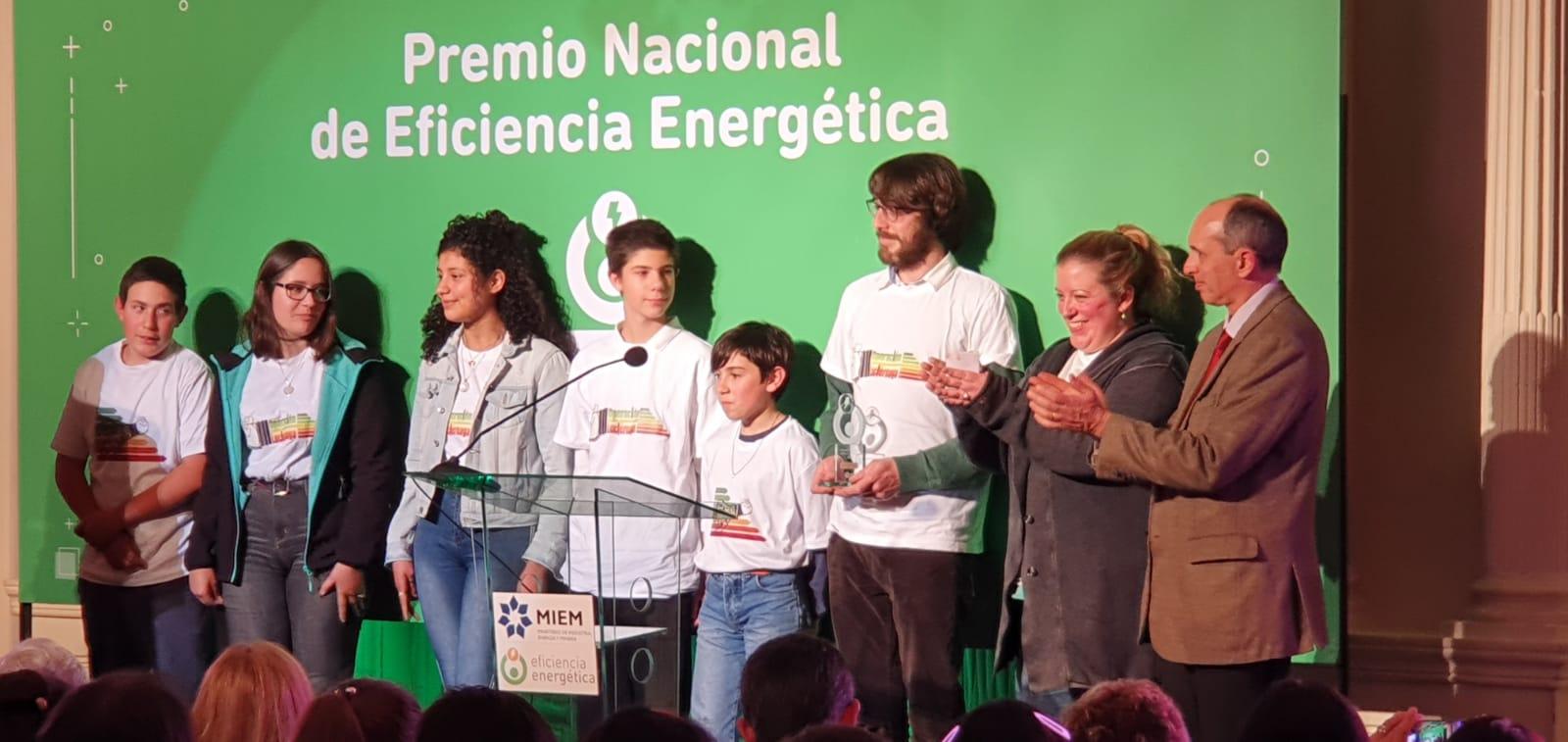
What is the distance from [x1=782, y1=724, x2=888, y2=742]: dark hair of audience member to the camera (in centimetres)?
274

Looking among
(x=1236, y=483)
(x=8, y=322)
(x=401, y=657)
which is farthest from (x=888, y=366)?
(x=8, y=322)

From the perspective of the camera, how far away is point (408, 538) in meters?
6.24

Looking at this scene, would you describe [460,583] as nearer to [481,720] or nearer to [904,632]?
[904,632]

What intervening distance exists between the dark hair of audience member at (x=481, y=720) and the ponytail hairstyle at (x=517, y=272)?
316 cm

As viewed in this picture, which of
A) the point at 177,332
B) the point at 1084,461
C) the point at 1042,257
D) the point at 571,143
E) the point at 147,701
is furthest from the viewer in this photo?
the point at 177,332

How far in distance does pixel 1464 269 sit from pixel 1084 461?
56.8 inches

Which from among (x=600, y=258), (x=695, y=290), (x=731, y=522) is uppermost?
(x=600, y=258)

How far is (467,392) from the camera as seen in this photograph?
6.18 m

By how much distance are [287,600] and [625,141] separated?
79.4 inches

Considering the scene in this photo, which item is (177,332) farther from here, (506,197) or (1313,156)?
(1313,156)

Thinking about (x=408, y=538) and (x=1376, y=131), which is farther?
(x=408, y=538)

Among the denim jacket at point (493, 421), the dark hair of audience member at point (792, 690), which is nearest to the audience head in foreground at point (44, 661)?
the dark hair of audience member at point (792, 690)

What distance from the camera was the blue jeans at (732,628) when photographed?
5.62m

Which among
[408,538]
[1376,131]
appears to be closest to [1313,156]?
[1376,131]
